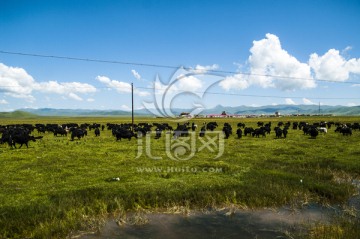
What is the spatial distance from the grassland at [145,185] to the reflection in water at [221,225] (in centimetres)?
73

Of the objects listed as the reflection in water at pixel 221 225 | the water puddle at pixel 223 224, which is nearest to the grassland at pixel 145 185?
the water puddle at pixel 223 224

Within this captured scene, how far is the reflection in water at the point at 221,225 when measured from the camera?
952cm

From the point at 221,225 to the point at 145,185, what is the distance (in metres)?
4.63

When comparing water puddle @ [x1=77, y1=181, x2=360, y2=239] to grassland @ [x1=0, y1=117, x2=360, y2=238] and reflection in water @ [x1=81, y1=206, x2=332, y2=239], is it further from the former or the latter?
grassland @ [x1=0, y1=117, x2=360, y2=238]

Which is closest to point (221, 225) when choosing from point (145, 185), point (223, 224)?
point (223, 224)

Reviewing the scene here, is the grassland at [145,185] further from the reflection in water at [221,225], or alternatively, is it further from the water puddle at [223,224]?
the reflection in water at [221,225]

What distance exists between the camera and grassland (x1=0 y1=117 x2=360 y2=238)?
33.9 ft

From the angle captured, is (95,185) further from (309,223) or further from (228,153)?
(228,153)

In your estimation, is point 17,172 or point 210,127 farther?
point 210,127

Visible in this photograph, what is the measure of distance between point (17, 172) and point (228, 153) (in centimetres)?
1417

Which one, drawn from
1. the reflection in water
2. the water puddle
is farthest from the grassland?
the reflection in water

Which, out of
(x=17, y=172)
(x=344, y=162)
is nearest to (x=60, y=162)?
(x=17, y=172)

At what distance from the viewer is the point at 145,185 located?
13789mm

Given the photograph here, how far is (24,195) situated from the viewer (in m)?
12.4
